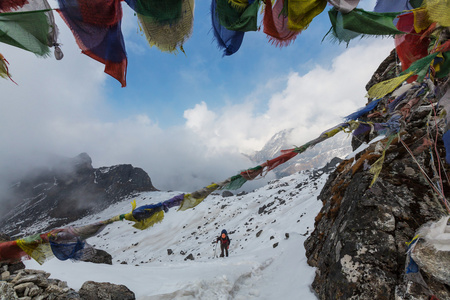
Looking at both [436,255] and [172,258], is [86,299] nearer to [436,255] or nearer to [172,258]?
[436,255]

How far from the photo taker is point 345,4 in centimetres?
266

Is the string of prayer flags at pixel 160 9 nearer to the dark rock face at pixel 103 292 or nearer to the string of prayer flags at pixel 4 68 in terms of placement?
the string of prayer flags at pixel 4 68

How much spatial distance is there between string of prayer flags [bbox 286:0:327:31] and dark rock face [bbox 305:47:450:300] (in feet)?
8.69

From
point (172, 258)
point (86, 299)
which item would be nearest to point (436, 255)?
point (86, 299)

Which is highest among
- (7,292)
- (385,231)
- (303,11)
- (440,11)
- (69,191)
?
(69,191)

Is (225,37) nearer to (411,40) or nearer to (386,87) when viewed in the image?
(386,87)

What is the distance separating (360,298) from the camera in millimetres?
3217

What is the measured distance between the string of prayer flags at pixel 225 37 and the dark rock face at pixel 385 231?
3.38 metres

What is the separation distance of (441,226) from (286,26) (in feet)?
11.7

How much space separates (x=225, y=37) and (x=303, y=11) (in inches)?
50.3

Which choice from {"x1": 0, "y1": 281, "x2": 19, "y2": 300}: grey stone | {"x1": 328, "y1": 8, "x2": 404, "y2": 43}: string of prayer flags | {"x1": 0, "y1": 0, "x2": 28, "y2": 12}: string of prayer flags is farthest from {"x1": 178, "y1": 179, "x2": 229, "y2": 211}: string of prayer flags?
{"x1": 0, "y1": 281, "x2": 19, "y2": 300}: grey stone

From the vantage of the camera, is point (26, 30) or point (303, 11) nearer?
point (26, 30)

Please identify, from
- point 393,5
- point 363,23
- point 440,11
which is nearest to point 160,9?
point 363,23

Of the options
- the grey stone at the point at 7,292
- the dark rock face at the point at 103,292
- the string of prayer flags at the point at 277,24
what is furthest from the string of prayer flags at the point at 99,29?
the dark rock face at the point at 103,292
